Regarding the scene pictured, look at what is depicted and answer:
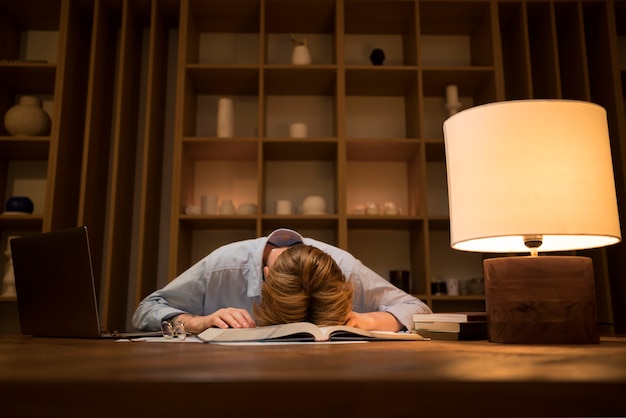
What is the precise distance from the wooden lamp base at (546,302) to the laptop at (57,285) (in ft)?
2.89

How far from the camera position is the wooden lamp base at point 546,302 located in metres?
1.01

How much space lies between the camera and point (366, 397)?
437 mm

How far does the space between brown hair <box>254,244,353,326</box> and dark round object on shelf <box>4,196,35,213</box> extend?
2286 mm

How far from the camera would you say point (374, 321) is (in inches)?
62.3

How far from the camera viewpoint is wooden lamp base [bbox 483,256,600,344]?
3.32 feet

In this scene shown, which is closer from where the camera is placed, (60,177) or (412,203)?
(60,177)

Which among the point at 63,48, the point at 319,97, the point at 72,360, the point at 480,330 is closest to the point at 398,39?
the point at 319,97

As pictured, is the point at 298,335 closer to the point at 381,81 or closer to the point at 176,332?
the point at 176,332

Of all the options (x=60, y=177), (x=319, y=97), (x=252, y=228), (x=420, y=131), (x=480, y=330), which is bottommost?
(x=480, y=330)

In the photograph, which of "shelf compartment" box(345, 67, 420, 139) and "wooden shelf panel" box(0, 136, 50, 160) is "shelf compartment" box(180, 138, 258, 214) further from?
"wooden shelf panel" box(0, 136, 50, 160)

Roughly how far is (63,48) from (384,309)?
2.42 meters

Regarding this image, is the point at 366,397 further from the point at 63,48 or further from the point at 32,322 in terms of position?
the point at 63,48

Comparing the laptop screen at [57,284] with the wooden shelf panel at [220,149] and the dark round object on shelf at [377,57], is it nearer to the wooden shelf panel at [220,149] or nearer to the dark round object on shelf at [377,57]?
the wooden shelf panel at [220,149]

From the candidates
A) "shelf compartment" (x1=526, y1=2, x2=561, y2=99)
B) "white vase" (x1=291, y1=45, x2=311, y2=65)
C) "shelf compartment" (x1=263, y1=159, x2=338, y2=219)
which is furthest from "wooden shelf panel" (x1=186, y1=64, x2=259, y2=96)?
"shelf compartment" (x1=526, y1=2, x2=561, y2=99)
